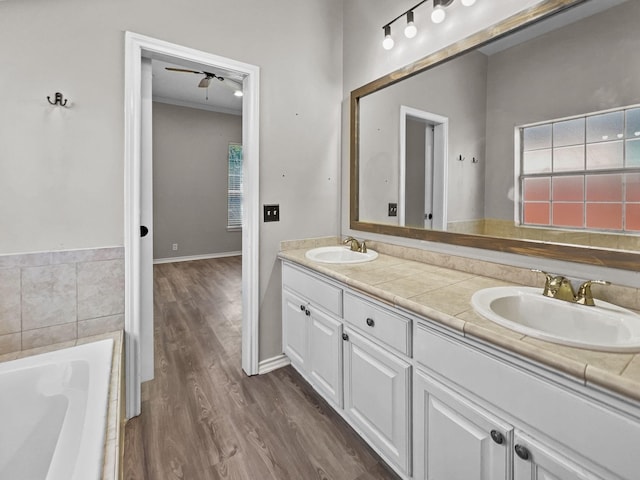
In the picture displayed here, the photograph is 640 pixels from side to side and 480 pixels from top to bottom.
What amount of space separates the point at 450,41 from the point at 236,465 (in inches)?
91.3

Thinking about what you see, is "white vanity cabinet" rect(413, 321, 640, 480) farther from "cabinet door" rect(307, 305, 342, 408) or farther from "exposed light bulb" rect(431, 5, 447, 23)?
"exposed light bulb" rect(431, 5, 447, 23)

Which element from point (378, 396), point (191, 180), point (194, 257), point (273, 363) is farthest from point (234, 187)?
point (378, 396)

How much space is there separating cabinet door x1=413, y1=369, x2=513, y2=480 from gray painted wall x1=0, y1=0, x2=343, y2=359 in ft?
4.17

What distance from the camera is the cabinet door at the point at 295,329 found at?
6.26ft

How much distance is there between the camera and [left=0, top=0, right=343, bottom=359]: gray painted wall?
1405 millimetres

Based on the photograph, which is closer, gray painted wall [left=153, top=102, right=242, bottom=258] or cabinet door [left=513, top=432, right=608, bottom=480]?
cabinet door [left=513, top=432, right=608, bottom=480]

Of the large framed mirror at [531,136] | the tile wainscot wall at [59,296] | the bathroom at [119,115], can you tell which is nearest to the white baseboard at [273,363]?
the bathroom at [119,115]

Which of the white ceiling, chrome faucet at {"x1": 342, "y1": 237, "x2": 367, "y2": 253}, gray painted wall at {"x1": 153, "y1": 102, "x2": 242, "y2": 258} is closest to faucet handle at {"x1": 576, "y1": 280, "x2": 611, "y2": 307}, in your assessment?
chrome faucet at {"x1": 342, "y1": 237, "x2": 367, "y2": 253}

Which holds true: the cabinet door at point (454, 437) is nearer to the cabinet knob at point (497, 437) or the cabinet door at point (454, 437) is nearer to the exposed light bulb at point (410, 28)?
the cabinet knob at point (497, 437)

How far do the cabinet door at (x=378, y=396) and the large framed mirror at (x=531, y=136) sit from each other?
0.74m

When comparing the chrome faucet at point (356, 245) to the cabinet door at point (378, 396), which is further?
the chrome faucet at point (356, 245)

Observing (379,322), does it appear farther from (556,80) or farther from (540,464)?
(556,80)

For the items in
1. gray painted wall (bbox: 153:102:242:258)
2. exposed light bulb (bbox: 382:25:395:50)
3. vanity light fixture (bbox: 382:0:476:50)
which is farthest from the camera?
gray painted wall (bbox: 153:102:242:258)

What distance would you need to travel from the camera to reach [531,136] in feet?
4.40
